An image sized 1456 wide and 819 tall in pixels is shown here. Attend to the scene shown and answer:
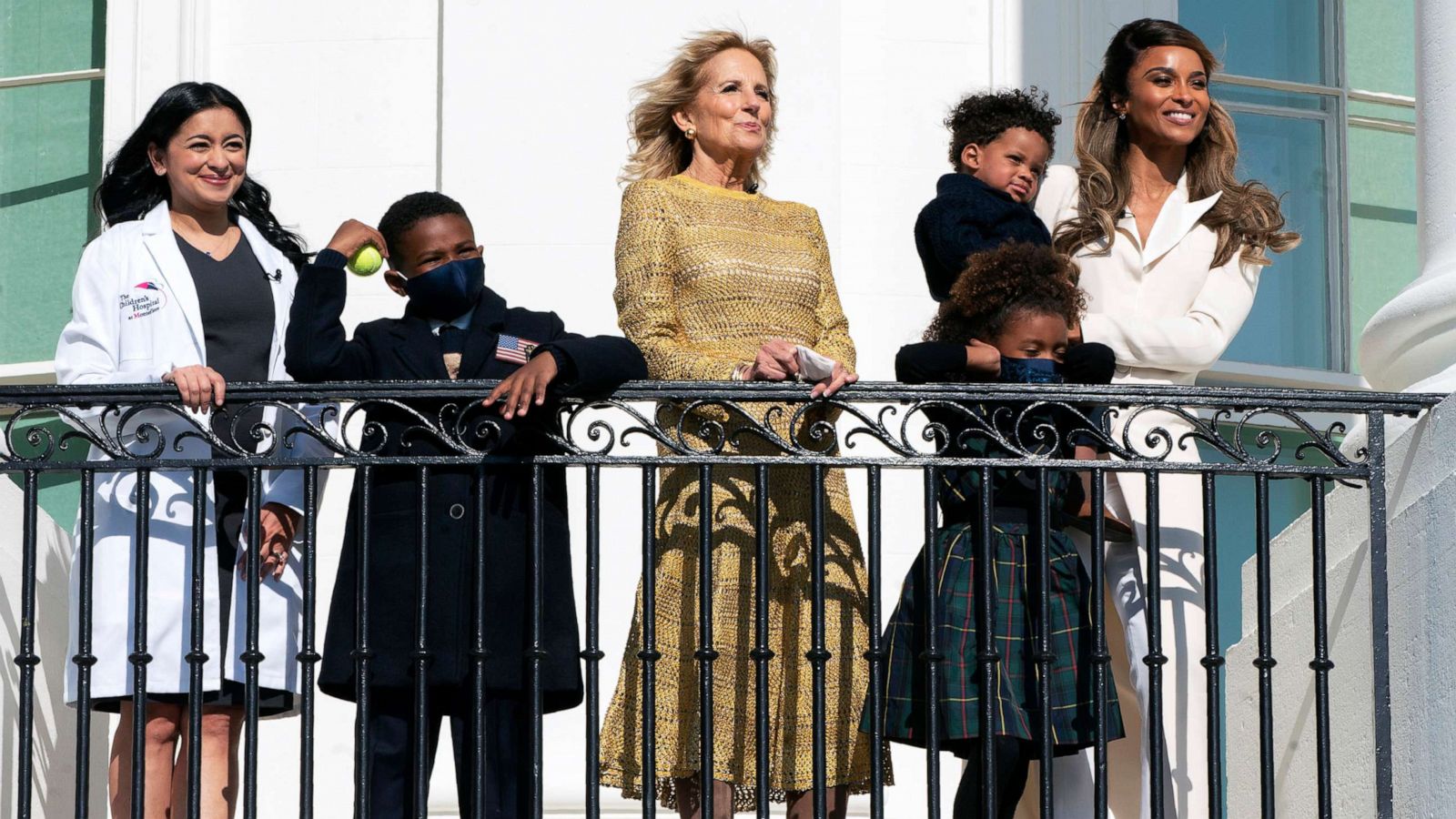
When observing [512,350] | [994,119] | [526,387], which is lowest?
[526,387]

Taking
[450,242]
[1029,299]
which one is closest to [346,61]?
[450,242]

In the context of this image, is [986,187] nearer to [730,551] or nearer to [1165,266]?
[1165,266]

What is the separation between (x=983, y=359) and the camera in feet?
21.2

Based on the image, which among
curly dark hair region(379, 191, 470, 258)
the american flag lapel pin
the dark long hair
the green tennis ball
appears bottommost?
the american flag lapel pin

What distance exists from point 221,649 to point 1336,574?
113 inches

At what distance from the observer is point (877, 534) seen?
602 cm

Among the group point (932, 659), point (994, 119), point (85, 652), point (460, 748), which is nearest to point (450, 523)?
point (460, 748)

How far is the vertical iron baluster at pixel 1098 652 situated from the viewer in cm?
612

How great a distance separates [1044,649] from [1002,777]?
39 centimetres

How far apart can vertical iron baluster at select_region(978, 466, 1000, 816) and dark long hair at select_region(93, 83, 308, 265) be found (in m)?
2.07

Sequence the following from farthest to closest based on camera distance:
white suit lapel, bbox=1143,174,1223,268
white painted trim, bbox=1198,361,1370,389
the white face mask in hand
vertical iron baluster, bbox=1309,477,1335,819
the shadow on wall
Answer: white painted trim, bbox=1198,361,1370,389 → the shadow on wall → white suit lapel, bbox=1143,174,1223,268 → the white face mask in hand → vertical iron baluster, bbox=1309,477,1335,819

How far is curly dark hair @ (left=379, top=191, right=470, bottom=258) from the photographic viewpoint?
21.2 feet

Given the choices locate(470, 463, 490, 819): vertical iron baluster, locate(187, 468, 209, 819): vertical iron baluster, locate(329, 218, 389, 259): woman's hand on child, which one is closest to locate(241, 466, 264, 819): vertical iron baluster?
locate(187, 468, 209, 819): vertical iron baluster

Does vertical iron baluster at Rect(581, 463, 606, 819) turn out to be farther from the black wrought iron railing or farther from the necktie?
the necktie
